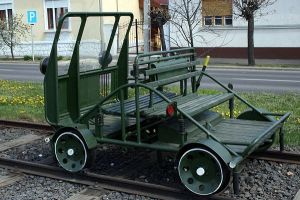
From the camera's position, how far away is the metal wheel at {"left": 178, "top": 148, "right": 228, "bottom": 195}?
17.4ft

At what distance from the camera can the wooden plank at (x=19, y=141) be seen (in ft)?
26.5

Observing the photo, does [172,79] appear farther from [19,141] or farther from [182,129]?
[19,141]

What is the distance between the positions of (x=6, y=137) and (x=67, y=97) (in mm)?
2350

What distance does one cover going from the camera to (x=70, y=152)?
638cm

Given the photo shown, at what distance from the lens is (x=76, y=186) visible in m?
6.02

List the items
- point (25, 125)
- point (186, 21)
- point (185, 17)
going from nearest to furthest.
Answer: point (25, 125), point (185, 17), point (186, 21)

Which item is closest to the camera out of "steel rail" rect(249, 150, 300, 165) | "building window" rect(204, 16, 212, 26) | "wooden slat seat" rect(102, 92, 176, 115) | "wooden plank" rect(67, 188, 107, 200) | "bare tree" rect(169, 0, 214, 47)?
"wooden plank" rect(67, 188, 107, 200)

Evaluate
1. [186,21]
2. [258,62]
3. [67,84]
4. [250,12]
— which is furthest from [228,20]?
[67,84]

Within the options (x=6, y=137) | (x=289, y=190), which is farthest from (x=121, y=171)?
(x=6, y=137)

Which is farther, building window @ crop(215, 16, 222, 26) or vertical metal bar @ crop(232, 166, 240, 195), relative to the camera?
building window @ crop(215, 16, 222, 26)

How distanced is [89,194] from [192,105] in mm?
1602

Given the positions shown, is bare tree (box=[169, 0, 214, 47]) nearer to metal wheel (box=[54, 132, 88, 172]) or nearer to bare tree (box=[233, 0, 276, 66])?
bare tree (box=[233, 0, 276, 66])

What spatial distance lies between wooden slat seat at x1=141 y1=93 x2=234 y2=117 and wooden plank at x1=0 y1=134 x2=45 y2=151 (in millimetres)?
2765

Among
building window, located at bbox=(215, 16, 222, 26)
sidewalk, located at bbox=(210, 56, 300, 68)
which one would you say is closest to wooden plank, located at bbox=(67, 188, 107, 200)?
sidewalk, located at bbox=(210, 56, 300, 68)
